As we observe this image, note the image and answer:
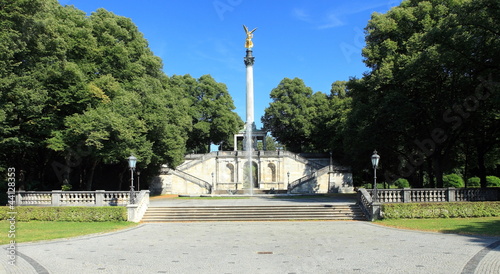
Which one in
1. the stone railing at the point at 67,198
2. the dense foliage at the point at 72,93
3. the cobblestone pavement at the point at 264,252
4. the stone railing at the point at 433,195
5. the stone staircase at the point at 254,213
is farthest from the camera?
the stone railing at the point at 67,198

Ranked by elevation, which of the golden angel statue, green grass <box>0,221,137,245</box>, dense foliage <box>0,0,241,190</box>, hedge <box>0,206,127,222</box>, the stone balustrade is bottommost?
green grass <box>0,221,137,245</box>

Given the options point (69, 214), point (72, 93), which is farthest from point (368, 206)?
point (72, 93)

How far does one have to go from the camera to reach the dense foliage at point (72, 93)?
2498 cm

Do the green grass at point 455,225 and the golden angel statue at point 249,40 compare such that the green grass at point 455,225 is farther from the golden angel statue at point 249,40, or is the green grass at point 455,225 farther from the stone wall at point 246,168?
the golden angel statue at point 249,40

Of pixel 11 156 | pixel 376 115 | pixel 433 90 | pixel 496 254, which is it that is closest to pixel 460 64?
pixel 433 90

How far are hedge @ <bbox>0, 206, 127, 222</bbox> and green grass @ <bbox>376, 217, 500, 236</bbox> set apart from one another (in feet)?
50.4

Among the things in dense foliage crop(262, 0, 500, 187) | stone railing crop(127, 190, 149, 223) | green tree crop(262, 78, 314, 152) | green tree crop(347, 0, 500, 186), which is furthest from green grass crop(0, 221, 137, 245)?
green tree crop(262, 78, 314, 152)

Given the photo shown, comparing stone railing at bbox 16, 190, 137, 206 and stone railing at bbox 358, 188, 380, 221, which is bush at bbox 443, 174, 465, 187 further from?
stone railing at bbox 16, 190, 137, 206

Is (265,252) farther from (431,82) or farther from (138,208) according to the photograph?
(431,82)

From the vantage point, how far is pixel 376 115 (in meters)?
32.7

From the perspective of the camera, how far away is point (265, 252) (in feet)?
45.2

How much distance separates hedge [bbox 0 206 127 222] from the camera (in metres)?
23.6

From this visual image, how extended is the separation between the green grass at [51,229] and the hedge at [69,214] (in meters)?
0.67

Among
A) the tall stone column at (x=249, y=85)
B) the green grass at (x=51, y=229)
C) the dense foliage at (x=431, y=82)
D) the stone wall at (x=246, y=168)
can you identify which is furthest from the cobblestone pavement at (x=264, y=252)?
the stone wall at (x=246, y=168)
